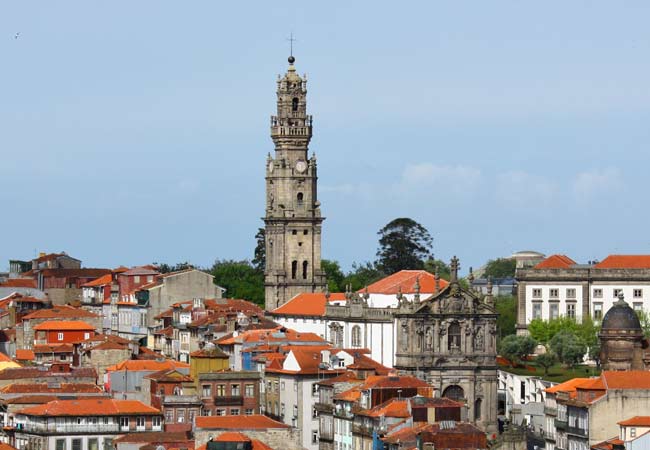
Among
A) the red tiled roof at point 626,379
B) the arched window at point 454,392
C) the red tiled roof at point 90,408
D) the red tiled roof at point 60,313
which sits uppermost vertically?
the red tiled roof at point 60,313

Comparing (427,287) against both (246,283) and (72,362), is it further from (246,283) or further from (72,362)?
(246,283)

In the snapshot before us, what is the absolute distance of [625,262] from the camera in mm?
173250

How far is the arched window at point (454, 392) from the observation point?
139625 millimetres

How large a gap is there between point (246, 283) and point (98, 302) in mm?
14103

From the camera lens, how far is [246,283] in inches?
7746

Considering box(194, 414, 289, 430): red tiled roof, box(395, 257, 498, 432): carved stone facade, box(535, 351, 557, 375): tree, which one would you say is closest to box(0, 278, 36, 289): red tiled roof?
box(535, 351, 557, 375): tree

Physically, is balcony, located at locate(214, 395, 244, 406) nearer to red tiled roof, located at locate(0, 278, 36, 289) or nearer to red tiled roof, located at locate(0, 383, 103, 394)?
red tiled roof, located at locate(0, 383, 103, 394)

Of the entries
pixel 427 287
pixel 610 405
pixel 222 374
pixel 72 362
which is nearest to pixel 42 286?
pixel 72 362

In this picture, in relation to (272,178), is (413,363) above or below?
below

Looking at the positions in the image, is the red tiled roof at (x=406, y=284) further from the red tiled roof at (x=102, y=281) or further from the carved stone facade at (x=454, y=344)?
the red tiled roof at (x=102, y=281)

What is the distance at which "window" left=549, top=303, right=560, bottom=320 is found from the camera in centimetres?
17312

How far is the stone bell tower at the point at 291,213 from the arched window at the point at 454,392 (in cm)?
2887

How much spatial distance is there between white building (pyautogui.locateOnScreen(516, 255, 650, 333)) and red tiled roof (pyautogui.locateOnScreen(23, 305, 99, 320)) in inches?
1201

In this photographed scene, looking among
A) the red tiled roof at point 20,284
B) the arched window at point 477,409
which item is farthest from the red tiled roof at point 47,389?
the red tiled roof at point 20,284
